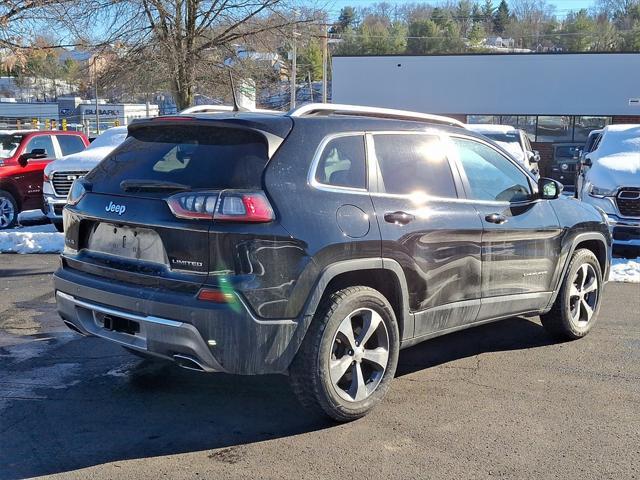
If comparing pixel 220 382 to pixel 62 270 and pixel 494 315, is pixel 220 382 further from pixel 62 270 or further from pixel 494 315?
pixel 494 315

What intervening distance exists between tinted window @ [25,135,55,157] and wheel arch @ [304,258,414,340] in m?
10.7

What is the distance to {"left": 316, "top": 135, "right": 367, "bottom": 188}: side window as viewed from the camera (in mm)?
4199

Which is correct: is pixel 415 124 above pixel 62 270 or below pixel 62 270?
above

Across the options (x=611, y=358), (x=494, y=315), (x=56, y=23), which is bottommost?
(x=611, y=358)

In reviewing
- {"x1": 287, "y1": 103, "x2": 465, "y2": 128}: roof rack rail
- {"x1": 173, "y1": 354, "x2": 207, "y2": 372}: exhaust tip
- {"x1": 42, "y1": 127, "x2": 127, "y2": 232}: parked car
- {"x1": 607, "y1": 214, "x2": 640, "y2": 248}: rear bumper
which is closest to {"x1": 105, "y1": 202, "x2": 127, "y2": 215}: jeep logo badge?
{"x1": 173, "y1": 354, "x2": 207, "y2": 372}: exhaust tip

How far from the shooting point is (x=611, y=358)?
5.63 m

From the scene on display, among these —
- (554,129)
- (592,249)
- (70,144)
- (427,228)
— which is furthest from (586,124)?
(427,228)

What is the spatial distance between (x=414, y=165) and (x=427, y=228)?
47cm

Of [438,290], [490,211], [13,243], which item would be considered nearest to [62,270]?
[438,290]

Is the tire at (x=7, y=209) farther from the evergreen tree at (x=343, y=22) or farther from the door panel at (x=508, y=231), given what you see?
the door panel at (x=508, y=231)

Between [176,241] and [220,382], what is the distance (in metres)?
1.44

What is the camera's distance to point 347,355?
168 inches

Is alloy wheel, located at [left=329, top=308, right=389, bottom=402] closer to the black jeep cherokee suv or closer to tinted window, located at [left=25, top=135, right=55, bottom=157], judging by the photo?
the black jeep cherokee suv

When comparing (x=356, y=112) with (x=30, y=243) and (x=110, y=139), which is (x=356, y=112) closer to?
(x=30, y=243)
